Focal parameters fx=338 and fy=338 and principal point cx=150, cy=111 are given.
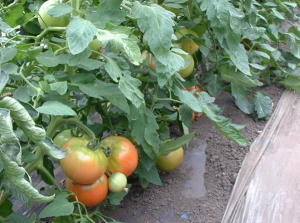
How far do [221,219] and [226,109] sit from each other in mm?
813

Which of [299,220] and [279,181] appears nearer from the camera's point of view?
[299,220]

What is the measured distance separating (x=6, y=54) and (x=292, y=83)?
1.74 metres

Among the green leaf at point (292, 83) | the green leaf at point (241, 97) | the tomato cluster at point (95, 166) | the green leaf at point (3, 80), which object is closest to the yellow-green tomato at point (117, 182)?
the tomato cluster at point (95, 166)

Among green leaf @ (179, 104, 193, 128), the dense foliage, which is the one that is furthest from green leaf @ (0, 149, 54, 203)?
green leaf @ (179, 104, 193, 128)

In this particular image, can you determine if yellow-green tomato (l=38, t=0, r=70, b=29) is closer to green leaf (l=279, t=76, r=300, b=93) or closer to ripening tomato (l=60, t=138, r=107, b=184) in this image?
ripening tomato (l=60, t=138, r=107, b=184)

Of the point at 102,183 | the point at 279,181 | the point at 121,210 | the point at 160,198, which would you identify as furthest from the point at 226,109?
the point at 102,183

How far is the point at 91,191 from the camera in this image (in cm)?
97

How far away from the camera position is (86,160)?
89 cm

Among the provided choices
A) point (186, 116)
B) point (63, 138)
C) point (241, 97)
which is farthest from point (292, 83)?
point (63, 138)

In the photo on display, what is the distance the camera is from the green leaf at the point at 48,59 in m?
0.84

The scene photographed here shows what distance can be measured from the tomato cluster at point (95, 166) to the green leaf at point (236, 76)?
2.35ft

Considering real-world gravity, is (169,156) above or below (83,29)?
below

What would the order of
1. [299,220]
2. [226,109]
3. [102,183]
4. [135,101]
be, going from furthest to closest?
1. [226,109]
2. [299,220]
3. [102,183]
4. [135,101]

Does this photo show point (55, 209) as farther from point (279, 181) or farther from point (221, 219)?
point (279, 181)
